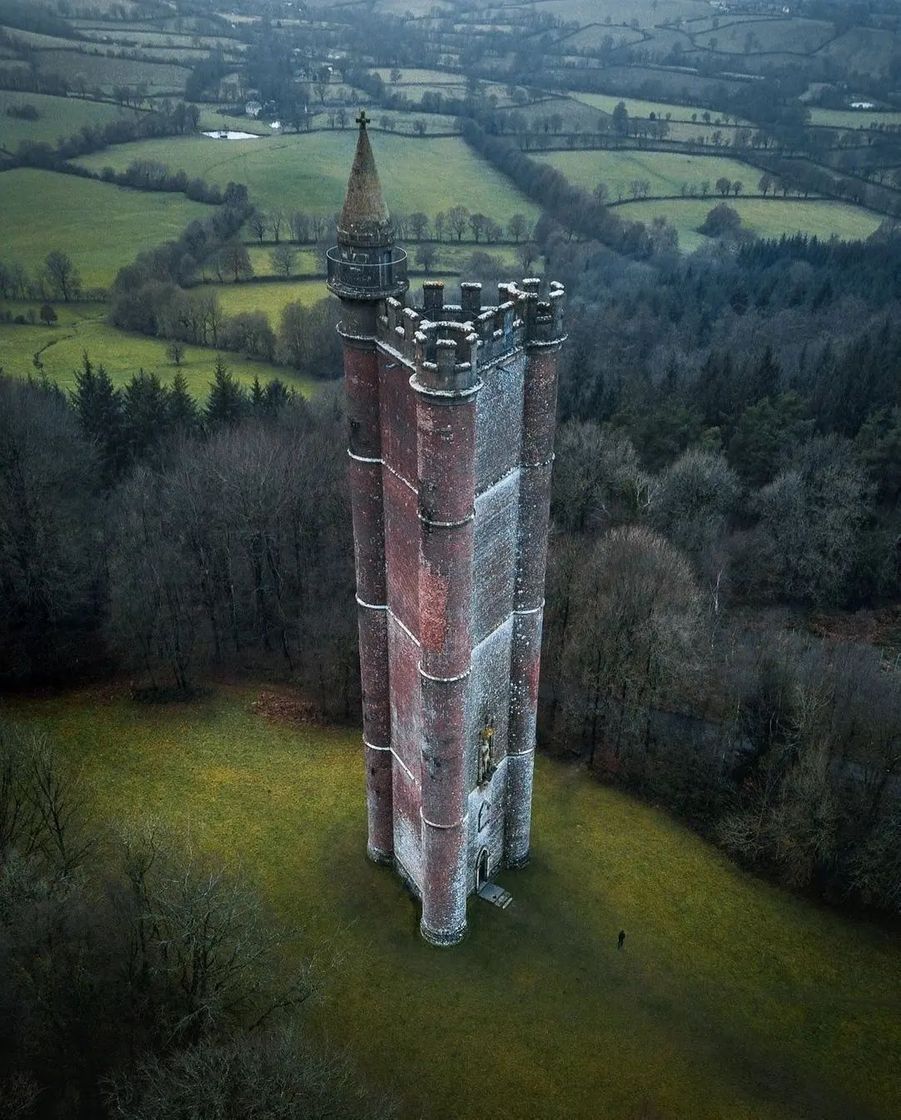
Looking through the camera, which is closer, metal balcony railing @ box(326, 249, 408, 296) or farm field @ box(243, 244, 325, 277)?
metal balcony railing @ box(326, 249, 408, 296)

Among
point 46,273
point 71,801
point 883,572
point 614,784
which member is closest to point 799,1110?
point 614,784

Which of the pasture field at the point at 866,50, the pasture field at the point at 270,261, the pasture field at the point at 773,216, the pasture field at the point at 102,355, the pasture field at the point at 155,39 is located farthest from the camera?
the pasture field at the point at 866,50

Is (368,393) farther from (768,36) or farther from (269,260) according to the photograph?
(768,36)

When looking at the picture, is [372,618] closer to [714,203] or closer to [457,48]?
[714,203]

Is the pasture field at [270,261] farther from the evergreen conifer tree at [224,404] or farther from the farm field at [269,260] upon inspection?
the evergreen conifer tree at [224,404]

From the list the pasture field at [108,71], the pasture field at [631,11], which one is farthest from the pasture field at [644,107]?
the pasture field at [108,71]

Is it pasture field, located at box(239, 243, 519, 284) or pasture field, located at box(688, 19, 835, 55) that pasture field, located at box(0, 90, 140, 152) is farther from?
pasture field, located at box(688, 19, 835, 55)

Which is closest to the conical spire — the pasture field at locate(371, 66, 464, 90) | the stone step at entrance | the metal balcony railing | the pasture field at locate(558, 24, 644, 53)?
the metal balcony railing
